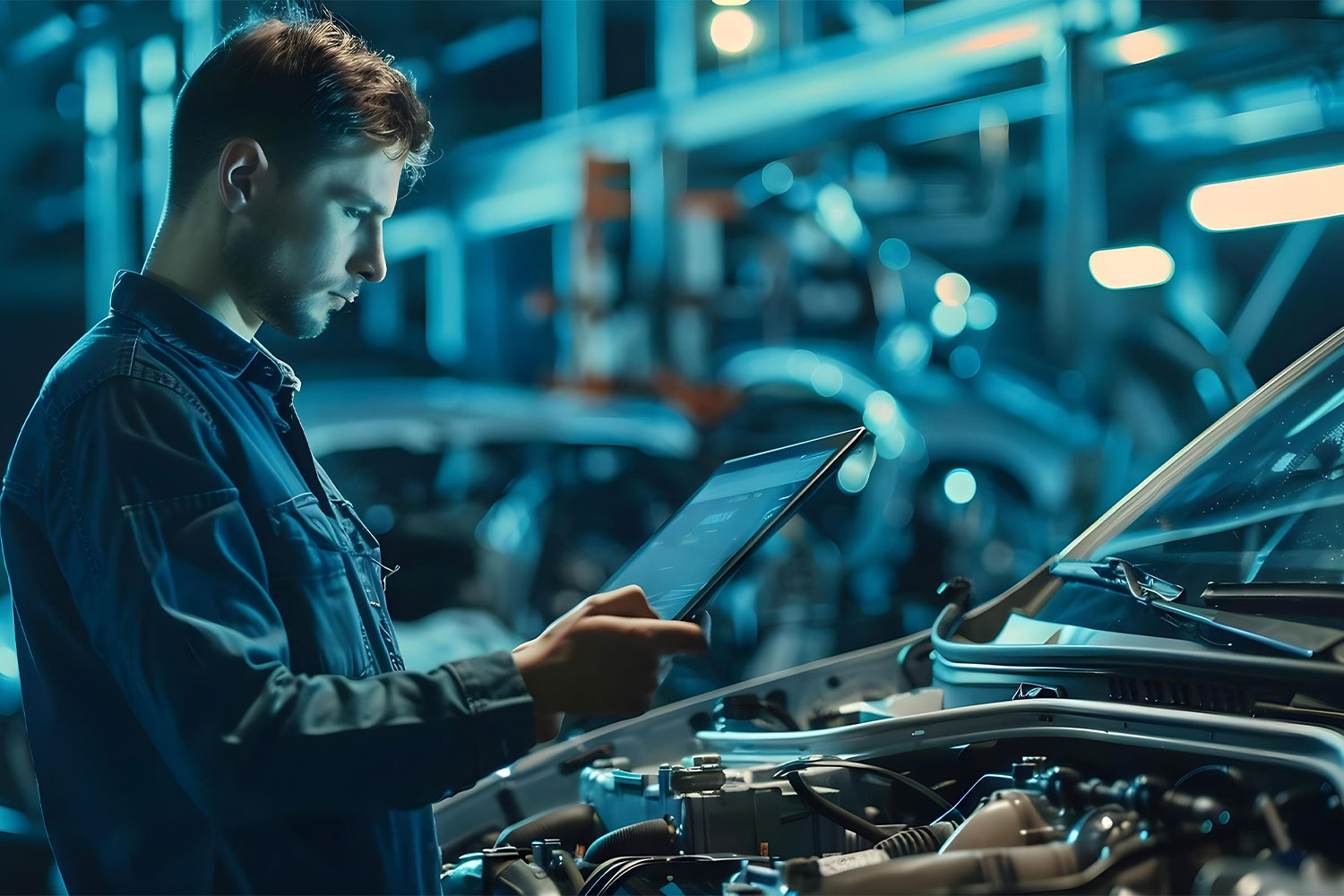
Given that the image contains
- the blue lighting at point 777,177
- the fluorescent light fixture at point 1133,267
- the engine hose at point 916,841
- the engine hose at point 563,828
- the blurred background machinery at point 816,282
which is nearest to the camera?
the engine hose at point 916,841

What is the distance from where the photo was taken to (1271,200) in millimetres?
4781

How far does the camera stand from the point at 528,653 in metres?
0.84

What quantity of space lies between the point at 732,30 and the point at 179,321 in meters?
4.55

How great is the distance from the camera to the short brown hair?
38.2 inches

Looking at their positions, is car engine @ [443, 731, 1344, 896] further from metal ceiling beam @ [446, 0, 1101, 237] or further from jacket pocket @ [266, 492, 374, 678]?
metal ceiling beam @ [446, 0, 1101, 237]

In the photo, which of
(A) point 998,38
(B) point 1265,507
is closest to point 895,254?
(A) point 998,38

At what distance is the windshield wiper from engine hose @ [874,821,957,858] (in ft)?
1.18

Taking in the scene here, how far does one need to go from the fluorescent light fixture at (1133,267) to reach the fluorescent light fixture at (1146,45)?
819 mm

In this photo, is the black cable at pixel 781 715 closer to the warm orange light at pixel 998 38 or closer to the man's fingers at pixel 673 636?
the man's fingers at pixel 673 636

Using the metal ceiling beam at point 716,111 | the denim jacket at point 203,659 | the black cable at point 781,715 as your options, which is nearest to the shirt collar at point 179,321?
the denim jacket at point 203,659

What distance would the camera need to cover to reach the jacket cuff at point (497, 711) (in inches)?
31.2

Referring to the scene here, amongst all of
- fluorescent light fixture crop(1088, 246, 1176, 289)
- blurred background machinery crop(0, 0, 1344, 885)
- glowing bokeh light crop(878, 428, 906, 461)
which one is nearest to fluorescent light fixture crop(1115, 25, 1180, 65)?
blurred background machinery crop(0, 0, 1344, 885)

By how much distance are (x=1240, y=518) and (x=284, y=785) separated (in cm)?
113

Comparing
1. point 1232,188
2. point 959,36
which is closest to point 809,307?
point 959,36
